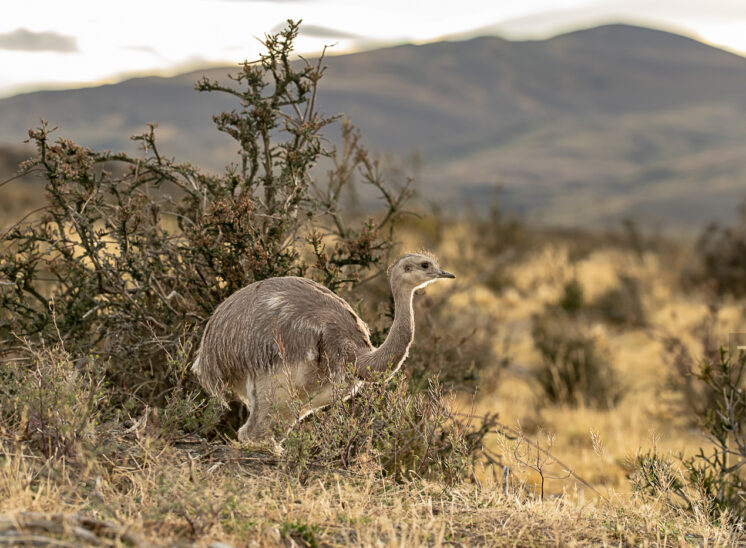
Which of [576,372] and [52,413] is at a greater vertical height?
[52,413]

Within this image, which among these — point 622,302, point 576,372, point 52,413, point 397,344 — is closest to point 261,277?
point 397,344

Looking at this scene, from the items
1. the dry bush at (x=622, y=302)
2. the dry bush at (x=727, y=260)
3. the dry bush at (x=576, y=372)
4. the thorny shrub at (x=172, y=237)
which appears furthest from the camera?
the dry bush at (x=727, y=260)

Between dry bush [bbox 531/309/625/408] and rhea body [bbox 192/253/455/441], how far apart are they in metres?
5.67

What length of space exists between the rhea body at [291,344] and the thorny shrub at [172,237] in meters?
0.52

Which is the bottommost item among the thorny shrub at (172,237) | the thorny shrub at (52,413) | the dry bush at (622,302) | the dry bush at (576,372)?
the dry bush at (622,302)

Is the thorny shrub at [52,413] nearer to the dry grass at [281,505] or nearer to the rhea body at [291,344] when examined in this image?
the dry grass at [281,505]

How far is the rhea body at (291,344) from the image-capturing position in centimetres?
465

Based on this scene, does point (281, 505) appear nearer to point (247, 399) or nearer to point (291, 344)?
point (291, 344)

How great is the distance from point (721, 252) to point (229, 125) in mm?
12819

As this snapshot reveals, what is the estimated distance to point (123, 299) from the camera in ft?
18.8

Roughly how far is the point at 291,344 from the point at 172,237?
1.44 metres

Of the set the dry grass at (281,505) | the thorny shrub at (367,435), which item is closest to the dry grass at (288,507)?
the dry grass at (281,505)

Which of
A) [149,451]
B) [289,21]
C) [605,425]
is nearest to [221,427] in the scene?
[149,451]

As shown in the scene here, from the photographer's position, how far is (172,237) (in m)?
5.60
